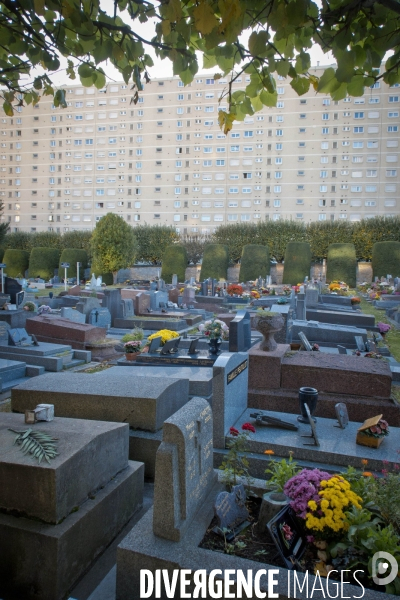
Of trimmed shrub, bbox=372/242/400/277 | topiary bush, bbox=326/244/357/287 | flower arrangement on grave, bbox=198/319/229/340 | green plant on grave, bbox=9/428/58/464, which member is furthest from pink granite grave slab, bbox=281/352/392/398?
trimmed shrub, bbox=372/242/400/277

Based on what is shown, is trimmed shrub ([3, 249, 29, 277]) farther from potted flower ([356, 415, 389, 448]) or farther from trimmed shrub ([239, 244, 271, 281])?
potted flower ([356, 415, 389, 448])

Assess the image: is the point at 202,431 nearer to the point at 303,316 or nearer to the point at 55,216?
the point at 303,316

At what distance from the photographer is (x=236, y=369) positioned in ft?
19.6

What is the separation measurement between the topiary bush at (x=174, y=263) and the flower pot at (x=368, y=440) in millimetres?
35326

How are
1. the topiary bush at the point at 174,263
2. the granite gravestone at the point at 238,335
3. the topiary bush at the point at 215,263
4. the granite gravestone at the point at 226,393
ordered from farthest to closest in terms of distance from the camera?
the topiary bush at the point at 174,263, the topiary bush at the point at 215,263, the granite gravestone at the point at 238,335, the granite gravestone at the point at 226,393

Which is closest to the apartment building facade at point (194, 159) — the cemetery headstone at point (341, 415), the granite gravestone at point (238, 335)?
the granite gravestone at point (238, 335)

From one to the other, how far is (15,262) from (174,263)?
1689 cm

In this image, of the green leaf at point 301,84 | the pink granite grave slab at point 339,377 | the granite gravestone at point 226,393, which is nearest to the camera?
the green leaf at point 301,84

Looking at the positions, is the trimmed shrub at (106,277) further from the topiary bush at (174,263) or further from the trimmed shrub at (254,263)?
the trimmed shrub at (254,263)

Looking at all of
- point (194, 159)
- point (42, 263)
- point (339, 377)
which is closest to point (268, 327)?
point (339, 377)

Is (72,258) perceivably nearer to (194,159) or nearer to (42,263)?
(42,263)

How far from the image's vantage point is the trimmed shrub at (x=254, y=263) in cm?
3812

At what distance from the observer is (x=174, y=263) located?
134 feet

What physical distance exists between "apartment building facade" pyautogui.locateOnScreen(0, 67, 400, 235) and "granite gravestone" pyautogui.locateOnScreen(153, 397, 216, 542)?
55.0 m
